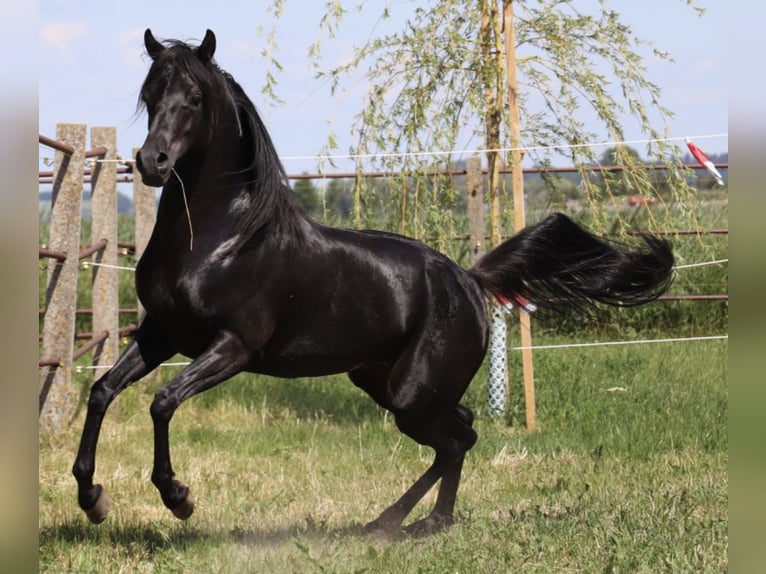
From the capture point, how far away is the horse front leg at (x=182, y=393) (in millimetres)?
4305

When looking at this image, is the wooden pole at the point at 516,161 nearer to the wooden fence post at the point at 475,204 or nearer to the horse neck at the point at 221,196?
the wooden fence post at the point at 475,204

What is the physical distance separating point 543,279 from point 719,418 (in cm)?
278

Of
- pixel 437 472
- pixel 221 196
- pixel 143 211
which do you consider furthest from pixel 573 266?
pixel 143 211

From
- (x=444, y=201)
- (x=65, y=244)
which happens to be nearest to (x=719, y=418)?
(x=444, y=201)

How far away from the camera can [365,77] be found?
7742 mm

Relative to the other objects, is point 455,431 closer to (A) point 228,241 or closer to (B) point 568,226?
(B) point 568,226

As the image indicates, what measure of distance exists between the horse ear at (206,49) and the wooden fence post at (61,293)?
141 inches

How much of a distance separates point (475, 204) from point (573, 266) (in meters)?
2.63

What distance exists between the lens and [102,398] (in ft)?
14.4

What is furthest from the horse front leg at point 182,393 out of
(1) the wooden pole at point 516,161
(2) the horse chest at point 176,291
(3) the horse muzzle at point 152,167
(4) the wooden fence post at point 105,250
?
(4) the wooden fence post at point 105,250

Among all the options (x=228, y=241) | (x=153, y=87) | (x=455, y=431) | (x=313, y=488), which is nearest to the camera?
(x=153, y=87)

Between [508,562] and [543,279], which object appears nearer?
[508,562]

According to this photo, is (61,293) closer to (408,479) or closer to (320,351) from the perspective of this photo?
(408,479)

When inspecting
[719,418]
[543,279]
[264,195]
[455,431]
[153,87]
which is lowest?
[719,418]
